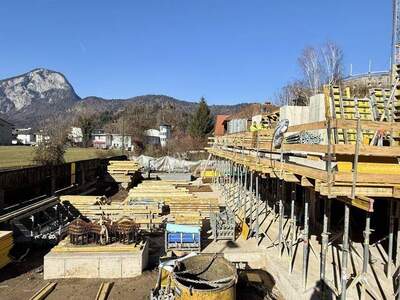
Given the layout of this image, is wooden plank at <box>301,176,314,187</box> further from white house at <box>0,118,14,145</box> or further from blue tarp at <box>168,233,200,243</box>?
white house at <box>0,118,14,145</box>

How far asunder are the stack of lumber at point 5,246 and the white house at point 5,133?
77216 millimetres

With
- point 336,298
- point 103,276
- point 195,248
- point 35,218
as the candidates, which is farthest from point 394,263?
point 35,218

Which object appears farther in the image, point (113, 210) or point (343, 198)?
point (113, 210)

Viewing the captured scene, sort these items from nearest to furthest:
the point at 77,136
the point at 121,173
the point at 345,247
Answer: the point at 345,247 → the point at 121,173 → the point at 77,136

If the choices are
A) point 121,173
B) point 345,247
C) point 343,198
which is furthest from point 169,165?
point 345,247

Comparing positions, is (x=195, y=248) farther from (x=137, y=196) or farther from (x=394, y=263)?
(x=137, y=196)

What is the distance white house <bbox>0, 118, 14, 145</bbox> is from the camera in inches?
3248

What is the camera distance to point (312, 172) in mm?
7781

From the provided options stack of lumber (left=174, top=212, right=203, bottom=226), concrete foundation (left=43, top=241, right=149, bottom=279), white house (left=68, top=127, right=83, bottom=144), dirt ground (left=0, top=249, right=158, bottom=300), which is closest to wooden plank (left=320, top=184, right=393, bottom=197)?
dirt ground (left=0, top=249, right=158, bottom=300)

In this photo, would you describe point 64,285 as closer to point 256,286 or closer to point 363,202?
point 256,286

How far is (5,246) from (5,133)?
8042 centimetres

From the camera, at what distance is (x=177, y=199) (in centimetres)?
1906

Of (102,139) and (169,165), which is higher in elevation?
(102,139)

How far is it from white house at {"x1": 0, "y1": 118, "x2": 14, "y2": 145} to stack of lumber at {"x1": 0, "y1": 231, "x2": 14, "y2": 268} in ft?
253
